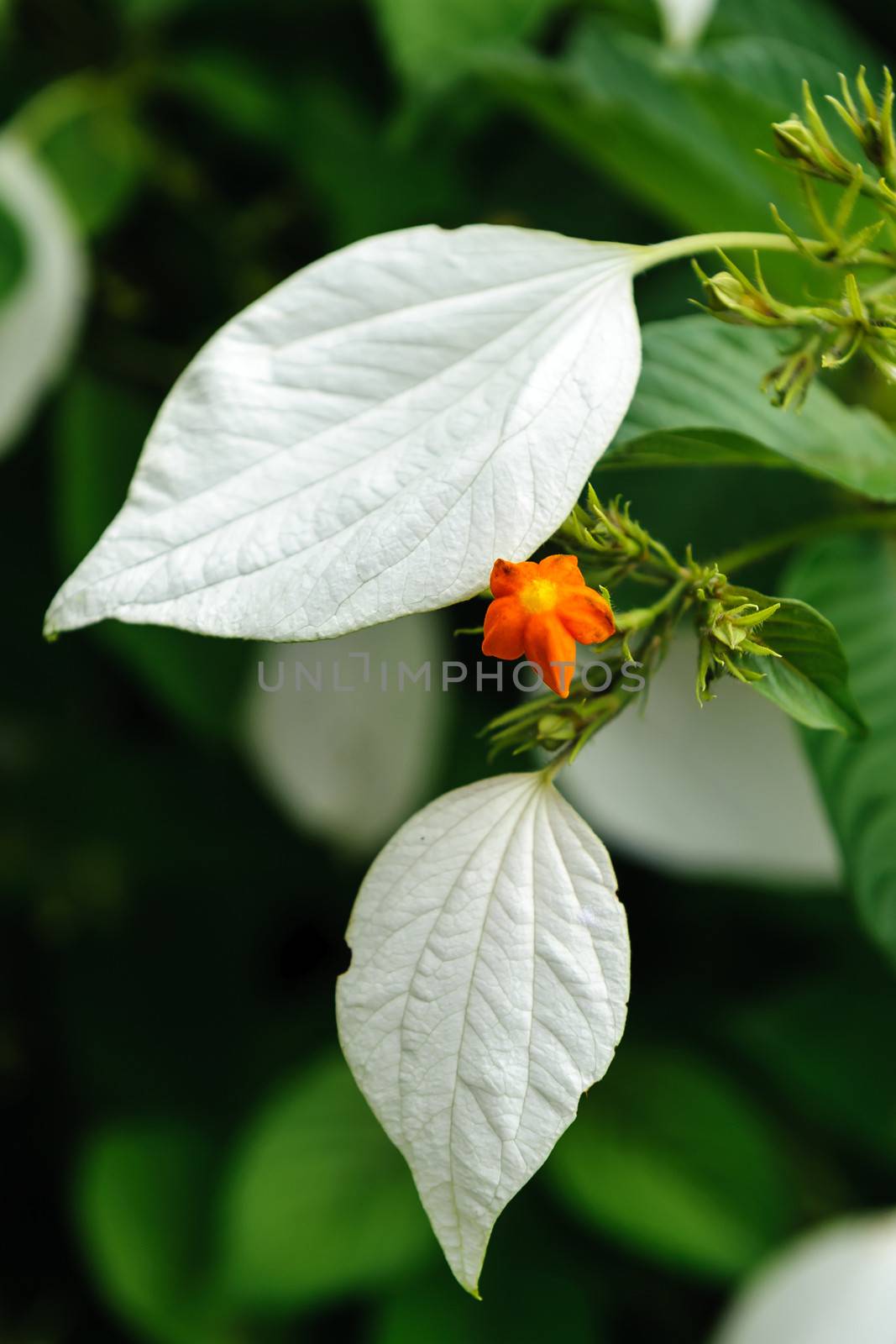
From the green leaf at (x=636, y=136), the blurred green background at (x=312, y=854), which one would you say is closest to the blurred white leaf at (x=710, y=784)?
the blurred green background at (x=312, y=854)

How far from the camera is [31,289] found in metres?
0.43

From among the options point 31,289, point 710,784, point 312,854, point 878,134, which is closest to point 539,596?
point 878,134

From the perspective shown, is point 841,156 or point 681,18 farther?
point 681,18

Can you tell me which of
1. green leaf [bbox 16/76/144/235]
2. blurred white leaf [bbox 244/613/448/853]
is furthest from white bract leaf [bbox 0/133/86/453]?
blurred white leaf [bbox 244/613/448/853]

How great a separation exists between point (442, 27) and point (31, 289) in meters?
0.17

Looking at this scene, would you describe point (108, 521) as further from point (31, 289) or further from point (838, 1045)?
point (838, 1045)

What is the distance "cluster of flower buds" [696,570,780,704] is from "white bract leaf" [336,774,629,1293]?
34 mm

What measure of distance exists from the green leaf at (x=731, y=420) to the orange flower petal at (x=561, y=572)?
0.05 metres

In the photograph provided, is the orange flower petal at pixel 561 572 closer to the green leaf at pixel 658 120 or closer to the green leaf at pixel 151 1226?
the green leaf at pixel 658 120

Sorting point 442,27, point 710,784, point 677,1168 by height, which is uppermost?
point 442,27

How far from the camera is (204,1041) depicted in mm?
599

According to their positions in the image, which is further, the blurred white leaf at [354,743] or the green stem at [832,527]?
the blurred white leaf at [354,743]

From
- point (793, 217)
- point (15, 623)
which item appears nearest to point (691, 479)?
point (793, 217)

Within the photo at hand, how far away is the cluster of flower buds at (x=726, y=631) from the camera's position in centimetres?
20
